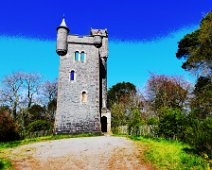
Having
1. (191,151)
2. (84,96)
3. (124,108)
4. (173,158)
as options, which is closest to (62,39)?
(84,96)

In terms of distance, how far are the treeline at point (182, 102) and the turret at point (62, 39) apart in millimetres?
10125

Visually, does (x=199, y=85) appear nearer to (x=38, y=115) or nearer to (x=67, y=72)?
(x=67, y=72)

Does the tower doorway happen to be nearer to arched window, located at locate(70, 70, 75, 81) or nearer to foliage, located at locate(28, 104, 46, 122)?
arched window, located at locate(70, 70, 75, 81)

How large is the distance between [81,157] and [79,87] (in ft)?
46.9

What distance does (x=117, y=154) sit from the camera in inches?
619

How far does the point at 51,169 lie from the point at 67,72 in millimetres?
17104

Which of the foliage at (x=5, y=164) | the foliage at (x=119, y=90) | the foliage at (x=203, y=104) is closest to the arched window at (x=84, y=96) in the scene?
the foliage at (x=203, y=104)

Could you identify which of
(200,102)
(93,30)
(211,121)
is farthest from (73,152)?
(93,30)

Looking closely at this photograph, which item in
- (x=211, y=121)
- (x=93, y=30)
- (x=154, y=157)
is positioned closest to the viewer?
(x=211, y=121)

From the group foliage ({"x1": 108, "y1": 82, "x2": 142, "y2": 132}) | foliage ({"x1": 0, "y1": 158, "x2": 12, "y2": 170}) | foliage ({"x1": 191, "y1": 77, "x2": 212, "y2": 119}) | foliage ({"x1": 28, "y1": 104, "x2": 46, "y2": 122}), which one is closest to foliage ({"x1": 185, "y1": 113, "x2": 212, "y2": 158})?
foliage ({"x1": 191, "y1": 77, "x2": 212, "y2": 119})

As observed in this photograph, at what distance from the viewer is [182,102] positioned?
122 ft

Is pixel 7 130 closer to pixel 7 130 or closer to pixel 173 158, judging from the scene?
pixel 7 130

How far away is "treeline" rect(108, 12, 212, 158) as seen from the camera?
45.5ft

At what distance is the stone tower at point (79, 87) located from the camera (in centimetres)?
2791
